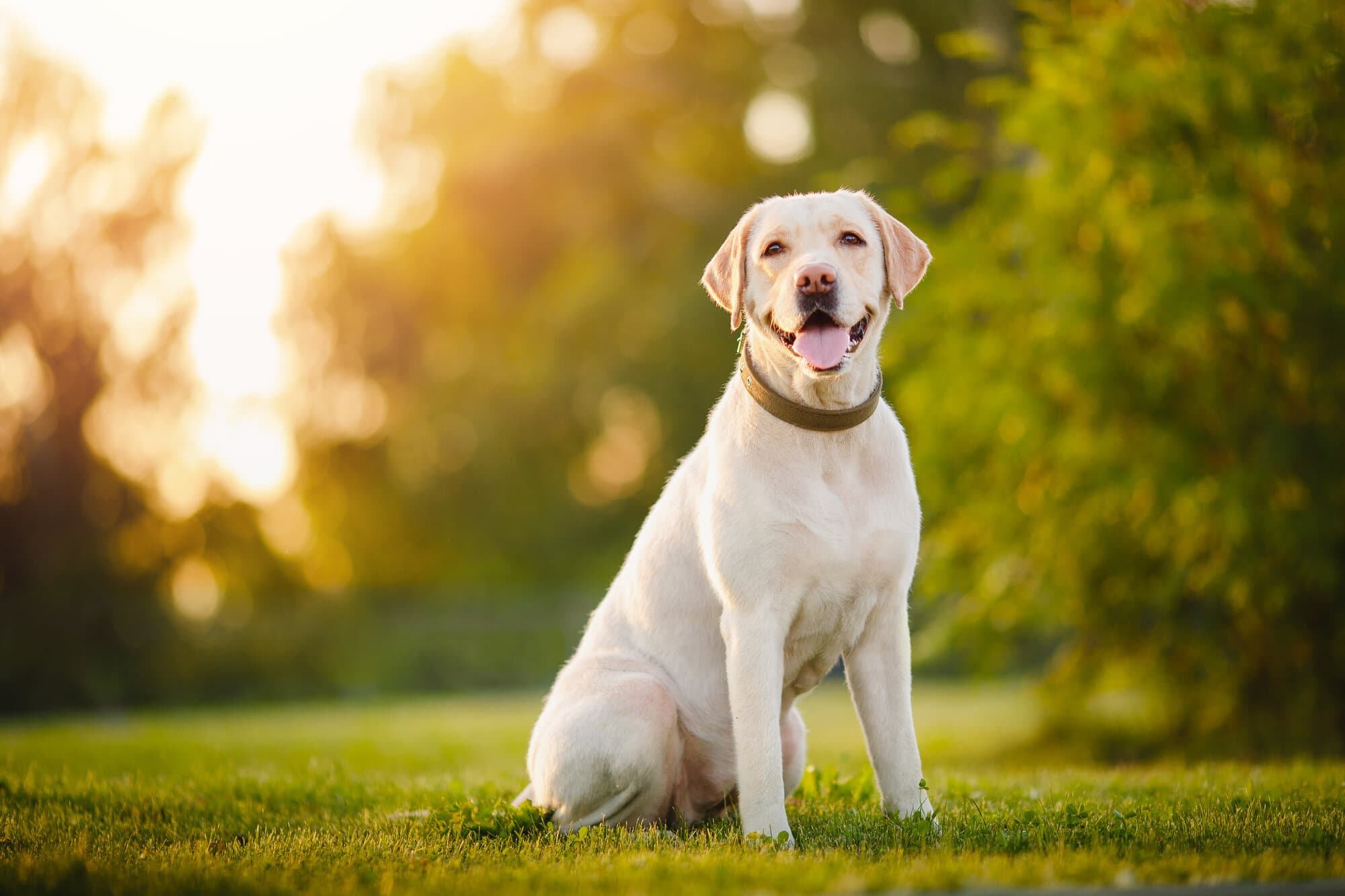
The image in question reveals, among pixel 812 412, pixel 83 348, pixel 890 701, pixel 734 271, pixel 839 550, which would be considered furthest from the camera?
pixel 83 348

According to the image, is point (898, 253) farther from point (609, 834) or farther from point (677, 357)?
point (677, 357)

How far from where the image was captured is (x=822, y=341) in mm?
4066

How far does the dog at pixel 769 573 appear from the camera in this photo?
402 cm

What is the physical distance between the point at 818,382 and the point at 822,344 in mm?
168

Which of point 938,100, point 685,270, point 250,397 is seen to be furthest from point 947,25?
point 250,397

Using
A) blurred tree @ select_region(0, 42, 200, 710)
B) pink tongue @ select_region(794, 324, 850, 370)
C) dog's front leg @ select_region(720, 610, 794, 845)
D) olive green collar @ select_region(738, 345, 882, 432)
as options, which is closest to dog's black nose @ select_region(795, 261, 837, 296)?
pink tongue @ select_region(794, 324, 850, 370)

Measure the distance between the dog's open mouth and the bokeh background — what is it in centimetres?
196

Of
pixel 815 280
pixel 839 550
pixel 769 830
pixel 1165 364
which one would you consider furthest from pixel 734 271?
pixel 1165 364

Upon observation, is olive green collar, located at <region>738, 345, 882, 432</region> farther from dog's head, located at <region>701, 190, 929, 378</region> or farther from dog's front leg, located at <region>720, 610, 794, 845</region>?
dog's front leg, located at <region>720, 610, 794, 845</region>

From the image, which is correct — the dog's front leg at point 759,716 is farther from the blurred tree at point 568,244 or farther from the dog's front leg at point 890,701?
the blurred tree at point 568,244

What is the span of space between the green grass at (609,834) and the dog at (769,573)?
0.74ft

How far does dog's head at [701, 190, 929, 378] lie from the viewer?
4059mm

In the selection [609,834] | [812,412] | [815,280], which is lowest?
[609,834]

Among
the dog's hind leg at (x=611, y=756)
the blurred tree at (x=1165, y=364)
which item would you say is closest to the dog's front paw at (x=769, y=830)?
the dog's hind leg at (x=611, y=756)
